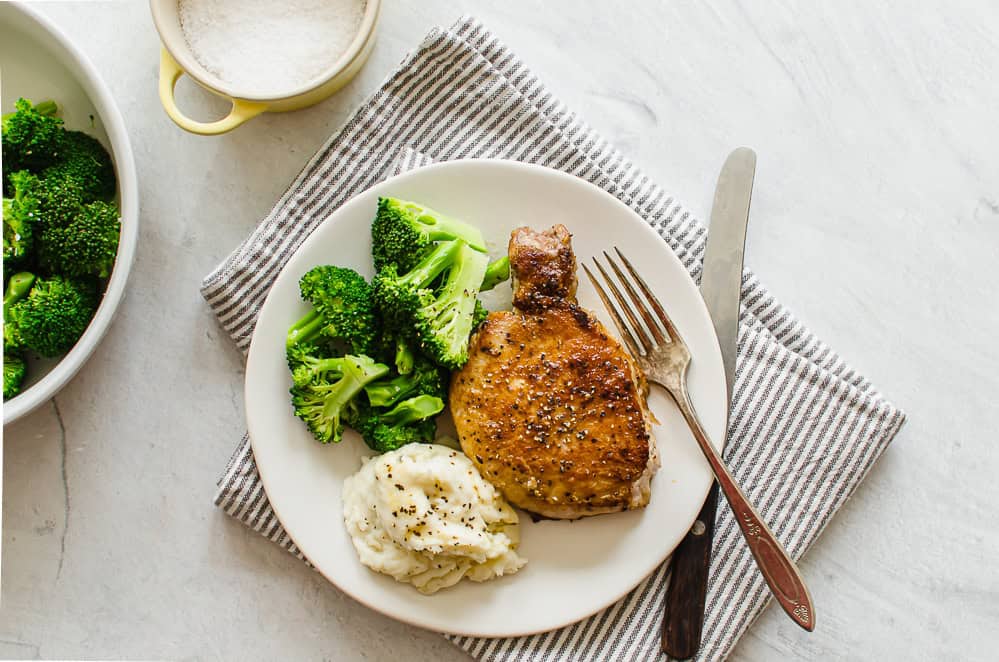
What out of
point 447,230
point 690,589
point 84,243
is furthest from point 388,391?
point 690,589

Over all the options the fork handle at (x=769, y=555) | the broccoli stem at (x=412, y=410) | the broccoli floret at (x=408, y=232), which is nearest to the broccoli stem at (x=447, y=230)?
the broccoli floret at (x=408, y=232)

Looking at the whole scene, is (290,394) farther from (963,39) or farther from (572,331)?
(963,39)

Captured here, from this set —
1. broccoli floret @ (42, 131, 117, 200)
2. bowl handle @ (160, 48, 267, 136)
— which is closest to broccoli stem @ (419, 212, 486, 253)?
bowl handle @ (160, 48, 267, 136)

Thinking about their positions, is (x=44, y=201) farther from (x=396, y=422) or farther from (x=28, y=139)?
(x=396, y=422)

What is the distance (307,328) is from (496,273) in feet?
1.89

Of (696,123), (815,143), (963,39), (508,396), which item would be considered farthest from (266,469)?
(963,39)

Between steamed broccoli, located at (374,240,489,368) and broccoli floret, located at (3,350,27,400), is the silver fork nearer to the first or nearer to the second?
steamed broccoli, located at (374,240,489,368)

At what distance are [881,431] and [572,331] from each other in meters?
1.03

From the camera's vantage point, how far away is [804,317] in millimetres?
2738

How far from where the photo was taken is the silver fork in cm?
235

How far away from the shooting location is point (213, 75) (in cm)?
248

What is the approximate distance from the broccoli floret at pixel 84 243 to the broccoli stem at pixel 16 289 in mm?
78

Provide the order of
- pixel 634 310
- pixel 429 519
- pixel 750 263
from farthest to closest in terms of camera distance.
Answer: pixel 750 263
pixel 634 310
pixel 429 519

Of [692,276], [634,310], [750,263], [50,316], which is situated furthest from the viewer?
[750,263]
